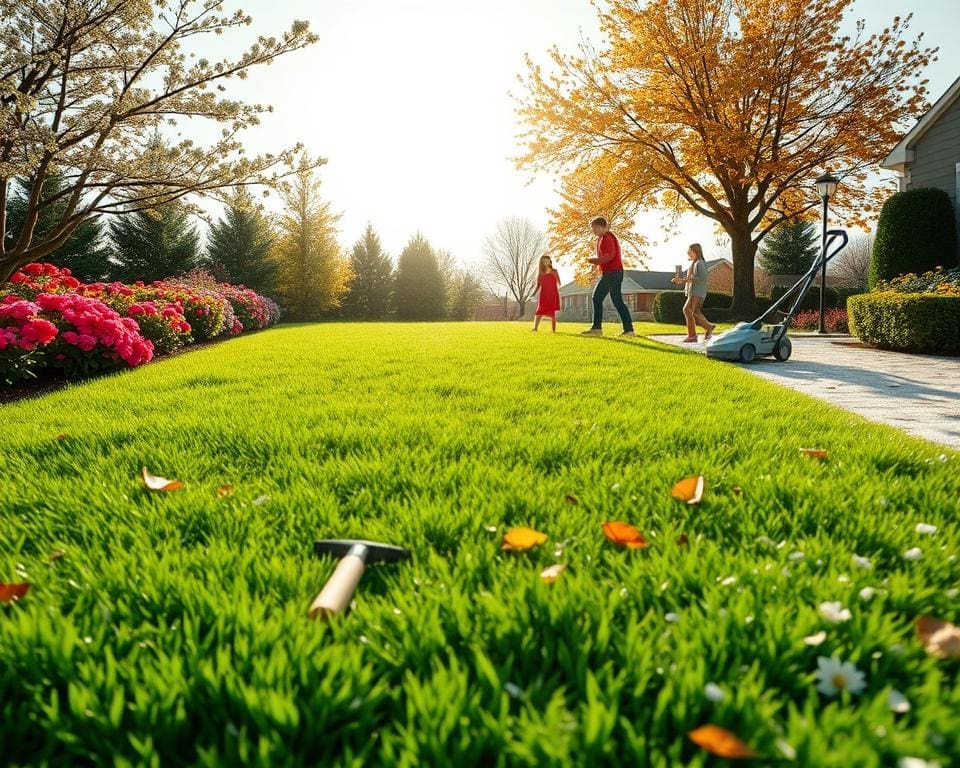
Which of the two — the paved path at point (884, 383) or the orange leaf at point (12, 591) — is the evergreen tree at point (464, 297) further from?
the orange leaf at point (12, 591)

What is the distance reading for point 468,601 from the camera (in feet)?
4.00

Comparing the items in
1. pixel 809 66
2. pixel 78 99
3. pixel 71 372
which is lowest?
pixel 71 372

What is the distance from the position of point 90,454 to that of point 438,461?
5.41ft

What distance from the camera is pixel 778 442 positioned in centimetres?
271

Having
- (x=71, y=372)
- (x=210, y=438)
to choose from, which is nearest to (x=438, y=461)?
(x=210, y=438)

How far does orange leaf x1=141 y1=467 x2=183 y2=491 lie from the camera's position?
210cm

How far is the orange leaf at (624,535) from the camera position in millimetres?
1562

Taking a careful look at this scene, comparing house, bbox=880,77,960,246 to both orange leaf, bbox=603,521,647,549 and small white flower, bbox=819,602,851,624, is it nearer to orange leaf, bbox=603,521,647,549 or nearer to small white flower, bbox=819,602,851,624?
orange leaf, bbox=603,521,647,549

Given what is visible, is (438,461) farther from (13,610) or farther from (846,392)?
(846,392)

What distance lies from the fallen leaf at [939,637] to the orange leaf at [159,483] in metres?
2.24

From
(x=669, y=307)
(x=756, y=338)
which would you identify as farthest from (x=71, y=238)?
(x=756, y=338)

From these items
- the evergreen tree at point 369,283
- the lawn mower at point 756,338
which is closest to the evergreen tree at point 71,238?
the evergreen tree at point 369,283

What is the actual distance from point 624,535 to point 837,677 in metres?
0.66

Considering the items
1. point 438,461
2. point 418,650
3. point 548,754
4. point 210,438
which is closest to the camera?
point 548,754
